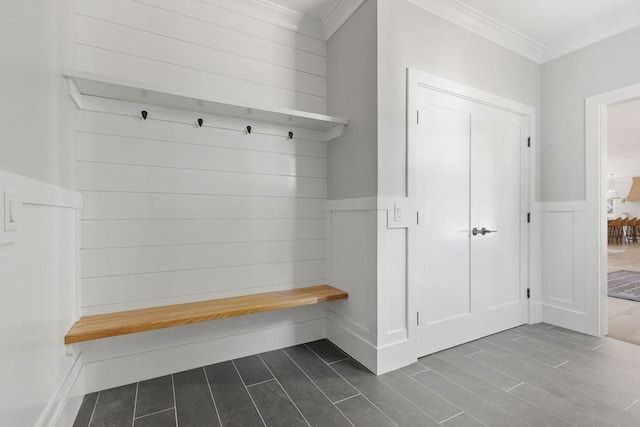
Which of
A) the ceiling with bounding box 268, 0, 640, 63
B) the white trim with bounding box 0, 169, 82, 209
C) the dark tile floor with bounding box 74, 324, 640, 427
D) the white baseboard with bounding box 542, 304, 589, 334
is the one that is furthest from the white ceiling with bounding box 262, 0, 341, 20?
the white baseboard with bounding box 542, 304, 589, 334

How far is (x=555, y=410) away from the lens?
1616 mm

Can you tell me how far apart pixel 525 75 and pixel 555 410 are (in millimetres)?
2811

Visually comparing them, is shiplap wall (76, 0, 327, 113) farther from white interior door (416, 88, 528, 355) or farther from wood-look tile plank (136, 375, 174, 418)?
wood-look tile plank (136, 375, 174, 418)

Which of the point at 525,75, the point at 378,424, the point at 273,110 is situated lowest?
the point at 378,424

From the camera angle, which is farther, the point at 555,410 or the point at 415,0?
the point at 415,0

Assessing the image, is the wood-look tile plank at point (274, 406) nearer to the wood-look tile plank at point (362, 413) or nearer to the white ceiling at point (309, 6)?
the wood-look tile plank at point (362, 413)

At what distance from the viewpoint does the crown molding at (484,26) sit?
7.39ft

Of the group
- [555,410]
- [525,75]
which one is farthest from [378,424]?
[525,75]

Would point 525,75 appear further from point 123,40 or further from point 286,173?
point 123,40

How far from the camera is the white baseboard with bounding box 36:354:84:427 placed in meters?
1.25

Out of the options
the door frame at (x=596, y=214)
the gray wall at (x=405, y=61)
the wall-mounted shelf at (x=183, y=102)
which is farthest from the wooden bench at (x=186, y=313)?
the door frame at (x=596, y=214)

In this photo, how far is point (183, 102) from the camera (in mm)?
1912

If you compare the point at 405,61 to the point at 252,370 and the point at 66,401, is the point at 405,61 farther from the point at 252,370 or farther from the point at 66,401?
the point at 66,401

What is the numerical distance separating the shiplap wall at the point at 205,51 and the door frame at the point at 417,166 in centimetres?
80
